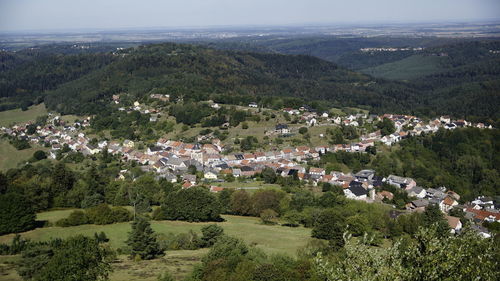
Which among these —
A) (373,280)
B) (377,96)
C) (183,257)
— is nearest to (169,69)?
(377,96)

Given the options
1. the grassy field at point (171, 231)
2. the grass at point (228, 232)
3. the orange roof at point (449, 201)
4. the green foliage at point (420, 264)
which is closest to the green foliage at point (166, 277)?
the grassy field at point (171, 231)

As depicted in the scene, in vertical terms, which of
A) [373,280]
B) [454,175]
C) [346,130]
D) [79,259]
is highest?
[373,280]

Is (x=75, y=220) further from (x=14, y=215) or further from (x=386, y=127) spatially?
(x=386, y=127)

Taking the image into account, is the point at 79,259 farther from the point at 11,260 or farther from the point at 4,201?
the point at 4,201

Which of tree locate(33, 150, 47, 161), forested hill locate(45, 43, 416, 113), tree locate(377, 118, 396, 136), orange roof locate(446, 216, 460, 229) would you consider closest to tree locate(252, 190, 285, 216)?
orange roof locate(446, 216, 460, 229)

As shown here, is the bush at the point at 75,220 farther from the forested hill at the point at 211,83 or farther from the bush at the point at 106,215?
the forested hill at the point at 211,83

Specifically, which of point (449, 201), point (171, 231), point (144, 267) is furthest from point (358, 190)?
point (144, 267)
